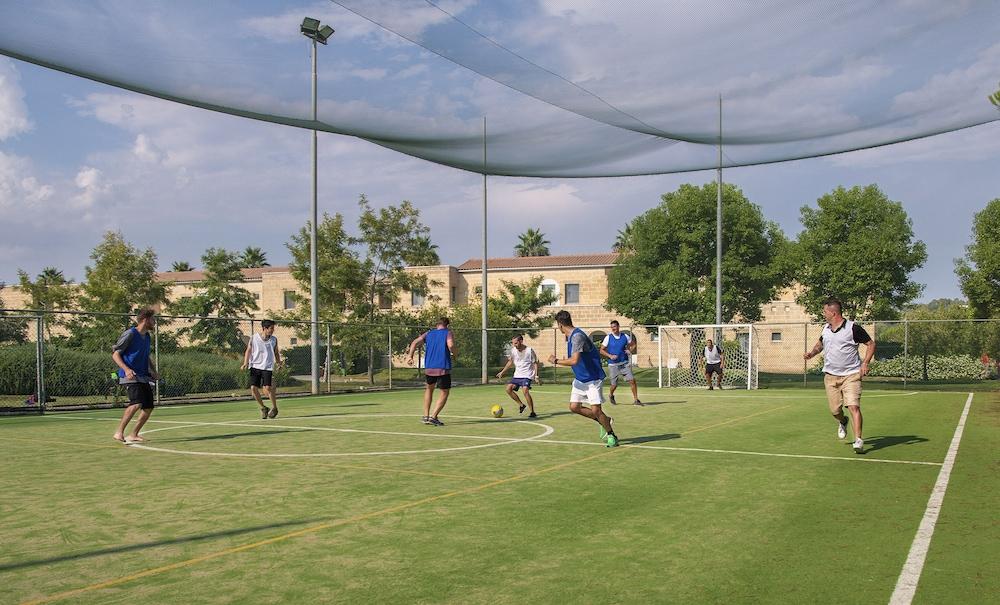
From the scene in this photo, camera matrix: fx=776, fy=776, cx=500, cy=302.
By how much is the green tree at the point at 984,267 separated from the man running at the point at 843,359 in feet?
134

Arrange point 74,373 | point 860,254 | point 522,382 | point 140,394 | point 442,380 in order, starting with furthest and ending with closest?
point 860,254
point 74,373
point 522,382
point 442,380
point 140,394

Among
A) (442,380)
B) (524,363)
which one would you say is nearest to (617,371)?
(524,363)

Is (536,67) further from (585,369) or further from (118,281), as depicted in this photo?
(118,281)

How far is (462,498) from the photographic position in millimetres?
7637

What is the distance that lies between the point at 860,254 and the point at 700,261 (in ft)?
27.5

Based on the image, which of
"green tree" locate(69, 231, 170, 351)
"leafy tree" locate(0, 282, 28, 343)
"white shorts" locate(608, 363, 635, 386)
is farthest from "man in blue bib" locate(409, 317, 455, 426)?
"green tree" locate(69, 231, 170, 351)

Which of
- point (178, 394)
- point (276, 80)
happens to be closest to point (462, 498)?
point (276, 80)

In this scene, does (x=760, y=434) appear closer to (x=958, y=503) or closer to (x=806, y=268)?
(x=958, y=503)

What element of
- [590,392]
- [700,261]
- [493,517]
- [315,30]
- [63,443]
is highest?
[315,30]

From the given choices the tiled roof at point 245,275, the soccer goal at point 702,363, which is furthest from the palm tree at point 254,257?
the soccer goal at point 702,363

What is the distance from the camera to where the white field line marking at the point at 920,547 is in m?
4.60

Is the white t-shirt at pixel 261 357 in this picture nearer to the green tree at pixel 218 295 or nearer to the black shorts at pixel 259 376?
the black shorts at pixel 259 376

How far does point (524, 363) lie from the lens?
17609 millimetres

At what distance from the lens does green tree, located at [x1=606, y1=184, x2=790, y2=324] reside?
4291 cm
